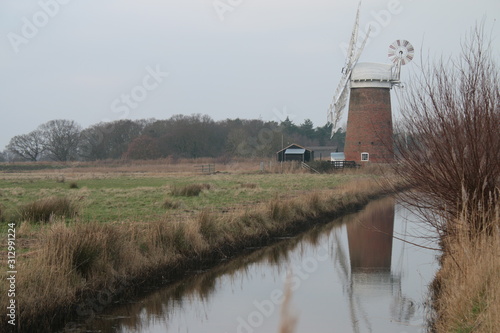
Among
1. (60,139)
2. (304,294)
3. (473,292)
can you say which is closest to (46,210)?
(304,294)

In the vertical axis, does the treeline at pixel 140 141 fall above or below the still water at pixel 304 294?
above

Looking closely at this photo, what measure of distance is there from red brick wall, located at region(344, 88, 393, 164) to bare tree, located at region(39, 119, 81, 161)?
5185 cm

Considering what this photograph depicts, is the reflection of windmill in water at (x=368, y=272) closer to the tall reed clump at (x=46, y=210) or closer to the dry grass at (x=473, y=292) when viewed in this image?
the dry grass at (x=473, y=292)

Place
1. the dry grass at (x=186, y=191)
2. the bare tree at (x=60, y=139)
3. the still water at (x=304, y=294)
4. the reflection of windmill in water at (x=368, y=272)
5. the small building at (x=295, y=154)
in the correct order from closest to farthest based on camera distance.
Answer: the still water at (x=304, y=294) → the reflection of windmill in water at (x=368, y=272) → the dry grass at (x=186, y=191) → the small building at (x=295, y=154) → the bare tree at (x=60, y=139)

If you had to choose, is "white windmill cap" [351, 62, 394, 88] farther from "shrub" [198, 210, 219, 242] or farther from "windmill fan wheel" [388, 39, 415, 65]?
"shrub" [198, 210, 219, 242]

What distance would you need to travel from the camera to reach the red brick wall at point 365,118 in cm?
4869

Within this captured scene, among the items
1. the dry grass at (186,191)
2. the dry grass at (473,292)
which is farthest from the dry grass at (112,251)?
the dry grass at (186,191)

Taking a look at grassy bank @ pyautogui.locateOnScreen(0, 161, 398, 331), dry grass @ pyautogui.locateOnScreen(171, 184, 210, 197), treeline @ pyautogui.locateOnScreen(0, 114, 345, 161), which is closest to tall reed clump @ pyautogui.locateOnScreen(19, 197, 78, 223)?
grassy bank @ pyautogui.locateOnScreen(0, 161, 398, 331)

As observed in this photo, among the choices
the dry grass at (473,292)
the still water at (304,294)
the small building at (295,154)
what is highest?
the small building at (295,154)

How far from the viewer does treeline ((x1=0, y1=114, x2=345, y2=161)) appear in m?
81.1

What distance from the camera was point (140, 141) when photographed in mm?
81188

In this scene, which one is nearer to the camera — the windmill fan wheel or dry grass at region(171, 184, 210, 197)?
dry grass at region(171, 184, 210, 197)

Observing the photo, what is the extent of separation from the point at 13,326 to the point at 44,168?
221 ft

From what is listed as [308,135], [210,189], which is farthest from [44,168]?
[308,135]
